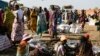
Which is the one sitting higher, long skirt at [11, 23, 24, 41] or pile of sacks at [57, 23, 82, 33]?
long skirt at [11, 23, 24, 41]

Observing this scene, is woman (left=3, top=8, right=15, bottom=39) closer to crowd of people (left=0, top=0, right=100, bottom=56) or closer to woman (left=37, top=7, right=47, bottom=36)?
crowd of people (left=0, top=0, right=100, bottom=56)

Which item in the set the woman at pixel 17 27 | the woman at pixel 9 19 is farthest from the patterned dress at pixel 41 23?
the woman at pixel 17 27

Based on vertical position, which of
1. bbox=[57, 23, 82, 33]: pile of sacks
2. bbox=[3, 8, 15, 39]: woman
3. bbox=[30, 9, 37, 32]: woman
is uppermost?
bbox=[3, 8, 15, 39]: woman

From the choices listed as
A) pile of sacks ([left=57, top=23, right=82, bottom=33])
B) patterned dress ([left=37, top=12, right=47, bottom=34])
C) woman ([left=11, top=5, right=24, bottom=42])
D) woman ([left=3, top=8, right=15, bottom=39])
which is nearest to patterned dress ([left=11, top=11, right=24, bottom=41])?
woman ([left=11, top=5, right=24, bottom=42])

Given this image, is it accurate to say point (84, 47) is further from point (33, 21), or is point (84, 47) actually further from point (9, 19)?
point (33, 21)

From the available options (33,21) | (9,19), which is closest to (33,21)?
(33,21)

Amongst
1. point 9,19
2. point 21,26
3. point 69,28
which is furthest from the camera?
point 69,28

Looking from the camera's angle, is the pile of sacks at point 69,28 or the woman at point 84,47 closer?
the woman at point 84,47

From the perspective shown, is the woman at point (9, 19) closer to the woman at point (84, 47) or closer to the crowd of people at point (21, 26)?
the crowd of people at point (21, 26)

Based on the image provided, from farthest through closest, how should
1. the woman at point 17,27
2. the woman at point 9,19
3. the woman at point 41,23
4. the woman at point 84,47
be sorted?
the woman at point 41,23 → the woman at point 9,19 → the woman at point 17,27 → the woman at point 84,47

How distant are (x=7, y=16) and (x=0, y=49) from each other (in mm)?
2225

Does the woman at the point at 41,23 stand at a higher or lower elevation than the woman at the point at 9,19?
lower

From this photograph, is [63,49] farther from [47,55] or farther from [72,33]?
[72,33]

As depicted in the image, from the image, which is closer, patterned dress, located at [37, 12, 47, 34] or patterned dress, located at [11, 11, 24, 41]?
patterned dress, located at [11, 11, 24, 41]
